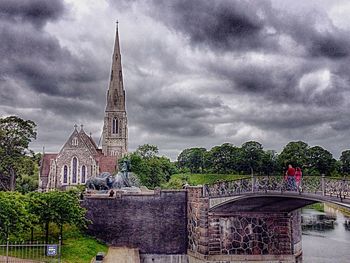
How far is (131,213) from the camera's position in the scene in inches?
1216

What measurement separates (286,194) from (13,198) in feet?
48.4

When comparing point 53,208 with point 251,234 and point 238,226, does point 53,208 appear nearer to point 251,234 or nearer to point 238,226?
point 238,226

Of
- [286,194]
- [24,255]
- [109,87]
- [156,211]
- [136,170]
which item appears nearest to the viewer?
[286,194]

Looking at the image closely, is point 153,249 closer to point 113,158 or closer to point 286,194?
point 286,194

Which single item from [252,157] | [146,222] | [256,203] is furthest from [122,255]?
[252,157]

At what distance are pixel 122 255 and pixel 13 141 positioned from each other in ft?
84.0

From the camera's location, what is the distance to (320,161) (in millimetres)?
63094

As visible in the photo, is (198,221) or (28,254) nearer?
(28,254)

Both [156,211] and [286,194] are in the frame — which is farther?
[156,211]

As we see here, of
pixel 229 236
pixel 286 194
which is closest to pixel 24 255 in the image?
pixel 229 236

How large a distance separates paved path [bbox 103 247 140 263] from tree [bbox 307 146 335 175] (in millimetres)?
40005

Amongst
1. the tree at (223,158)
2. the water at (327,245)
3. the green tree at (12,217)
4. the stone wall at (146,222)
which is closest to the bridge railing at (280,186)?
the stone wall at (146,222)

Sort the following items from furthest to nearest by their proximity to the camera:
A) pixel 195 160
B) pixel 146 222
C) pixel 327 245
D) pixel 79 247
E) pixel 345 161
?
pixel 195 160, pixel 345 161, pixel 327 245, pixel 146 222, pixel 79 247

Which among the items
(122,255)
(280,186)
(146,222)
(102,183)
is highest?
(102,183)
